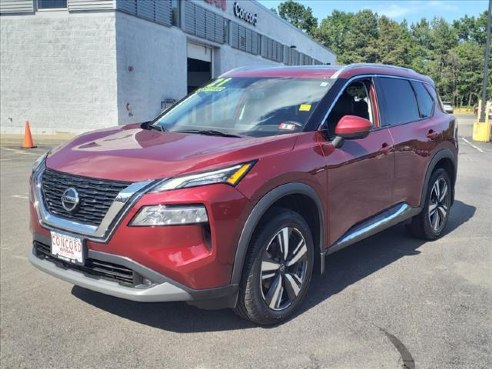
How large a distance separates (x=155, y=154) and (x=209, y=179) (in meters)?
0.49

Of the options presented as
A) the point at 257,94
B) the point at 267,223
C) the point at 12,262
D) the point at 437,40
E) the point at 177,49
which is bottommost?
the point at 12,262

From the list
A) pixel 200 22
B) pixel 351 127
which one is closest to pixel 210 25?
pixel 200 22

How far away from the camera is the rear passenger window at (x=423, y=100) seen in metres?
5.70

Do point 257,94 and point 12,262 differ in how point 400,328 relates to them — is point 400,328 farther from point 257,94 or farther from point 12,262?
point 12,262

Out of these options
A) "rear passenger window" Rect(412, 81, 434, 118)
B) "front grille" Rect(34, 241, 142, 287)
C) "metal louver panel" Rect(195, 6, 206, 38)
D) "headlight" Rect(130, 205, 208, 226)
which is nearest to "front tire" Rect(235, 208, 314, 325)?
"headlight" Rect(130, 205, 208, 226)

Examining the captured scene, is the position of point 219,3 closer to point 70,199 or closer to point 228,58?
point 228,58

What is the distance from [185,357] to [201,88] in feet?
9.09

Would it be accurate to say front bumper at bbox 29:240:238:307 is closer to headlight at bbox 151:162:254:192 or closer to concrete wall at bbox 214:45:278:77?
headlight at bbox 151:162:254:192

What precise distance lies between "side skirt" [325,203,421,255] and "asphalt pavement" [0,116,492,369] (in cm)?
41

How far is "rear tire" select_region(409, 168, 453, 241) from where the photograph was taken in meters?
5.68

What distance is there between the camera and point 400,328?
3641mm

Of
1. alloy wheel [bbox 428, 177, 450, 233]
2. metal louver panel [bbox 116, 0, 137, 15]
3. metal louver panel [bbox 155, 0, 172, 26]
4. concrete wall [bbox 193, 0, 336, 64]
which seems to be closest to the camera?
alloy wheel [bbox 428, 177, 450, 233]

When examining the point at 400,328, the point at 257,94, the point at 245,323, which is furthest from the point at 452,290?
the point at 257,94

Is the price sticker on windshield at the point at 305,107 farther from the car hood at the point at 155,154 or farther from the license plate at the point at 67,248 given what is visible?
the license plate at the point at 67,248
